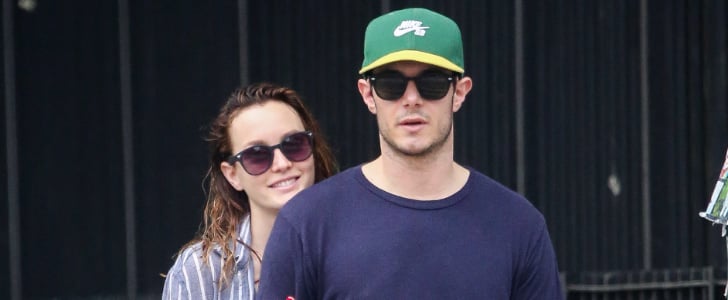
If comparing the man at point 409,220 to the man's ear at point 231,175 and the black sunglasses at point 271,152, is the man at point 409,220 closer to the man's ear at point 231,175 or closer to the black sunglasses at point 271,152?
the black sunglasses at point 271,152

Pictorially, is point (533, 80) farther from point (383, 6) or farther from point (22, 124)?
point (22, 124)

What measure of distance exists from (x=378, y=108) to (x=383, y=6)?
3.50 meters

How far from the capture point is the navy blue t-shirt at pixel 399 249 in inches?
112

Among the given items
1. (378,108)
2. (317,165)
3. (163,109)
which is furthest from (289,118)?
(163,109)

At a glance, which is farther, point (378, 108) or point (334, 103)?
point (334, 103)

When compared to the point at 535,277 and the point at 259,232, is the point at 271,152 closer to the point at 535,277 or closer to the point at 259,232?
the point at 259,232

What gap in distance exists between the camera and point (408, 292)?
2.85 metres

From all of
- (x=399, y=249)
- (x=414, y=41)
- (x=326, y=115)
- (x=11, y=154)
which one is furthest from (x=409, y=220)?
(x=11, y=154)

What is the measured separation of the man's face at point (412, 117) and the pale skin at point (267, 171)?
59 centimetres

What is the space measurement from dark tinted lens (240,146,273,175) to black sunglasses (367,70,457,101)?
642mm

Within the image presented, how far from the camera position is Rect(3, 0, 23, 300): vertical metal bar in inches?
241

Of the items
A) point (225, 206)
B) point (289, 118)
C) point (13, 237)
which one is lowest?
point (13, 237)

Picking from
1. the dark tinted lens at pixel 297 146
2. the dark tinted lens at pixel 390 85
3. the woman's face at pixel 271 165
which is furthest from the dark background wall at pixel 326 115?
the dark tinted lens at pixel 390 85

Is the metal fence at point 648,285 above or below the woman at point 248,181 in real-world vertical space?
below
